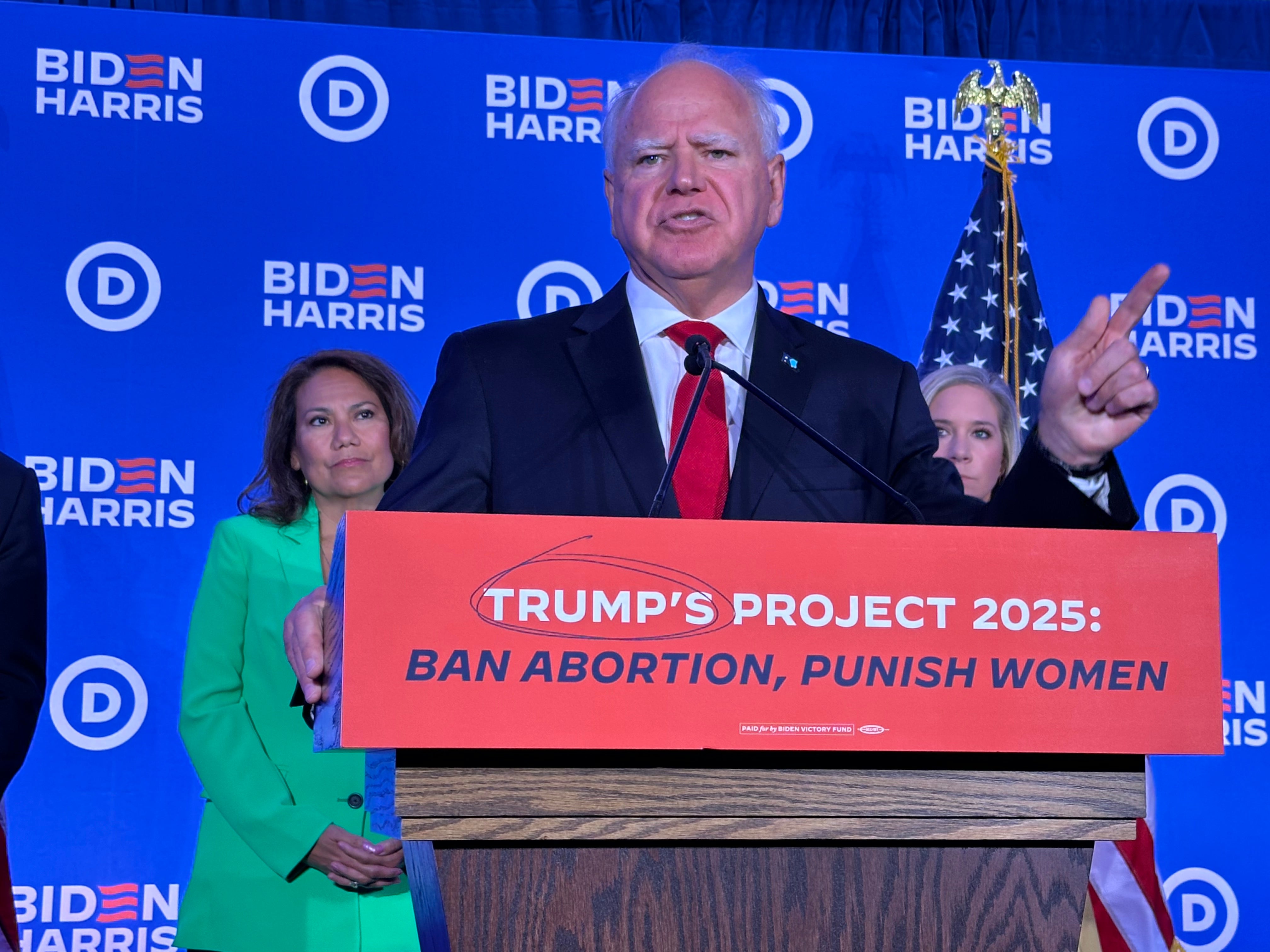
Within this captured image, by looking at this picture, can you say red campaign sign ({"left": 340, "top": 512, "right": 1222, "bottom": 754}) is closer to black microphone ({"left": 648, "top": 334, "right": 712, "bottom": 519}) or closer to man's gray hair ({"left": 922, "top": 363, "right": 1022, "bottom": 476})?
black microphone ({"left": 648, "top": 334, "right": 712, "bottom": 519})

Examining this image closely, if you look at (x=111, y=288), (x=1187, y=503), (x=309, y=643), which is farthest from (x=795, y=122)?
(x=309, y=643)

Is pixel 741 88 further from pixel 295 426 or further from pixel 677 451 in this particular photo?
pixel 295 426

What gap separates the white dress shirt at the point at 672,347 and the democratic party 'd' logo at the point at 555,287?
197cm

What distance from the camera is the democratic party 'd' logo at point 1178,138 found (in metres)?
4.14

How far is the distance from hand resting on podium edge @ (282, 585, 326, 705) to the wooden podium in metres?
0.08

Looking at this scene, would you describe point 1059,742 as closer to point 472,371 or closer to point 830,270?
point 472,371

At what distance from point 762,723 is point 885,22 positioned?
3828 mm

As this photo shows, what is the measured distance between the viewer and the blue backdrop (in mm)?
3572

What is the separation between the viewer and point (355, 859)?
2.88 metres

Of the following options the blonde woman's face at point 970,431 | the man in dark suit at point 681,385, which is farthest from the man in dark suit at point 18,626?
the blonde woman's face at point 970,431

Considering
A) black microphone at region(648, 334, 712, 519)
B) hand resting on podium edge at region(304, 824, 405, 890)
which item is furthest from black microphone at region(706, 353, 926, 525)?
hand resting on podium edge at region(304, 824, 405, 890)

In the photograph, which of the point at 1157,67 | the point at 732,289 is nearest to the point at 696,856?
the point at 732,289

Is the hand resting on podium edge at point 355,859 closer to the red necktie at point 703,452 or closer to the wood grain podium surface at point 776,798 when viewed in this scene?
the red necktie at point 703,452

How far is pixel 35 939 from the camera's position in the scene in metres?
3.45
